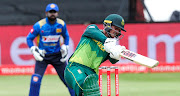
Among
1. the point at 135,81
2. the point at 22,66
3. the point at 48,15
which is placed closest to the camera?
the point at 48,15

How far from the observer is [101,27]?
530 inches

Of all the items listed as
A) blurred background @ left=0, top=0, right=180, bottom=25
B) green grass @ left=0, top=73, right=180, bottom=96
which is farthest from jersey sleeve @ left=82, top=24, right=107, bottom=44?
blurred background @ left=0, top=0, right=180, bottom=25

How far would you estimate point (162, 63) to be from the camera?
520 inches

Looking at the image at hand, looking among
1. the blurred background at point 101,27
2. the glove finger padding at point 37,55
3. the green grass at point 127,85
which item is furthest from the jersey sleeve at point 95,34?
the blurred background at point 101,27

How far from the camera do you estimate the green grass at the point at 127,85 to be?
9.70 metres

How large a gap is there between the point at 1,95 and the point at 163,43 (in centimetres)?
565

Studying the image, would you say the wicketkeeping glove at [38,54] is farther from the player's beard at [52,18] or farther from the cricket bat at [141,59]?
the cricket bat at [141,59]

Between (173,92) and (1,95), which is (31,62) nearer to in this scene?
(1,95)

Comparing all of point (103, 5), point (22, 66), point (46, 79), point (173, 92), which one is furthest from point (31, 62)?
point (173, 92)

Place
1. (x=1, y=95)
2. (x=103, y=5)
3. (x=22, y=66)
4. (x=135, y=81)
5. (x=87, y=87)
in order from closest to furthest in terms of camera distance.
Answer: (x=87, y=87) < (x=1, y=95) < (x=135, y=81) < (x=22, y=66) < (x=103, y=5)

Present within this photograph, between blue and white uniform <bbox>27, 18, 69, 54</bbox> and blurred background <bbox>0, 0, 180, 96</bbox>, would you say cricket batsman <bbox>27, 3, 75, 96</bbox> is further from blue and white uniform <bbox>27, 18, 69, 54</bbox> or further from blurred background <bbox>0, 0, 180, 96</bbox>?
blurred background <bbox>0, 0, 180, 96</bbox>

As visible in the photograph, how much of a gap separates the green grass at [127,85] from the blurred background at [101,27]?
3cm

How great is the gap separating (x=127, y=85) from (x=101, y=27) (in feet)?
9.49

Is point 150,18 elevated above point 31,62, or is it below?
above
